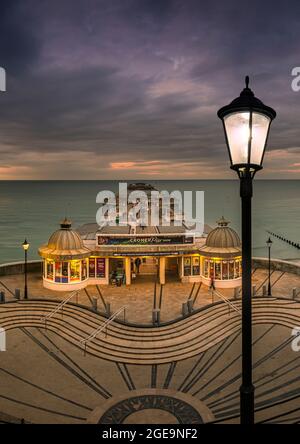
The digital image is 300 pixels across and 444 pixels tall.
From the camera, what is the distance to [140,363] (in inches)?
707

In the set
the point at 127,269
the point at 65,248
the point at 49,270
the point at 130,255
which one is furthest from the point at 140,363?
the point at 49,270

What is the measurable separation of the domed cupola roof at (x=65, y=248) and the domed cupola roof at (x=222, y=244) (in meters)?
9.24

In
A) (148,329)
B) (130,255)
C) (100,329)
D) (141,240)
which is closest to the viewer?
(100,329)

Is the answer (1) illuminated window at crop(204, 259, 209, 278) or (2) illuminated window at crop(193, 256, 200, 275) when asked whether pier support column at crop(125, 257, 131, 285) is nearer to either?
(2) illuminated window at crop(193, 256, 200, 275)

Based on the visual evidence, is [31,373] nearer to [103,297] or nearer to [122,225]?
[103,297]

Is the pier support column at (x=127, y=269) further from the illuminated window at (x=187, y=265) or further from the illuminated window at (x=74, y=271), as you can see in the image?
the illuminated window at (x=187, y=265)

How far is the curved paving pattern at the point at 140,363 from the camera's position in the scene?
14344 millimetres

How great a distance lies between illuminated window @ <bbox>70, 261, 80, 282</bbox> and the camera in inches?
1100

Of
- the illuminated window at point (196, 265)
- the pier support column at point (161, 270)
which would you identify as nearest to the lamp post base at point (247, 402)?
the pier support column at point (161, 270)

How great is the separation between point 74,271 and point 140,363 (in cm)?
1180

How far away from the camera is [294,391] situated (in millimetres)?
15078

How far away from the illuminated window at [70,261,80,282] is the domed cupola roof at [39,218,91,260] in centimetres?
83

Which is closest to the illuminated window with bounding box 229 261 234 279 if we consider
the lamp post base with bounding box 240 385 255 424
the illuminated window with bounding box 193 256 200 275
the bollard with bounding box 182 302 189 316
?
the illuminated window with bounding box 193 256 200 275

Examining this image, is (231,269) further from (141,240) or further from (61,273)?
(61,273)
